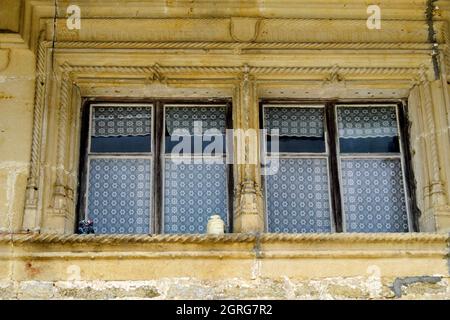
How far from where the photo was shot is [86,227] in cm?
543

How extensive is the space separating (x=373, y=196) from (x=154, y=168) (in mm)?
1498

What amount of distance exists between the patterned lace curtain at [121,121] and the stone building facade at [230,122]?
7 cm

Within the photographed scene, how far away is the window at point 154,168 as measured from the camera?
18.1 ft

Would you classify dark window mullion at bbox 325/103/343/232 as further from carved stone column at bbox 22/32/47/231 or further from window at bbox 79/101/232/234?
carved stone column at bbox 22/32/47/231

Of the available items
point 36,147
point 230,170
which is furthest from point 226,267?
point 36,147

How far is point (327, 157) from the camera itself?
18.8 ft

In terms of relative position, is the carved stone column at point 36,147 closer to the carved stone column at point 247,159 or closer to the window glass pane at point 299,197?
the carved stone column at point 247,159

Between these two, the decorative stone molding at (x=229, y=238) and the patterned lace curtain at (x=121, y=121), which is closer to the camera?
the decorative stone molding at (x=229, y=238)

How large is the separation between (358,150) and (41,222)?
7.19ft

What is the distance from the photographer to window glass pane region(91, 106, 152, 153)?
5.72 meters

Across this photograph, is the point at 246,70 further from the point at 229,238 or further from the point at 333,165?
the point at 229,238

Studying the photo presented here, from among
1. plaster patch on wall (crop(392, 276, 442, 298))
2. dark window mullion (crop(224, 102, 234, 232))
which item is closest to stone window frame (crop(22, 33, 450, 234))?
dark window mullion (crop(224, 102, 234, 232))

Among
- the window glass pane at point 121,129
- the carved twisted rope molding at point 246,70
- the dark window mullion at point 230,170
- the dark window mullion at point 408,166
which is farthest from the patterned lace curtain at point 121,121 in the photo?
the dark window mullion at point 408,166

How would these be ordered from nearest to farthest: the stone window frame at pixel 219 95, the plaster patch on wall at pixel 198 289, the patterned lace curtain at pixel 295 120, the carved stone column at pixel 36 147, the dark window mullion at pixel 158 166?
the plaster patch on wall at pixel 198 289, the carved stone column at pixel 36 147, the stone window frame at pixel 219 95, the dark window mullion at pixel 158 166, the patterned lace curtain at pixel 295 120
